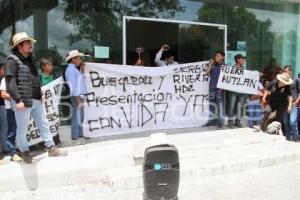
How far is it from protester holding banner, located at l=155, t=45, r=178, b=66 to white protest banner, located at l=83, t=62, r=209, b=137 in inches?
20.6

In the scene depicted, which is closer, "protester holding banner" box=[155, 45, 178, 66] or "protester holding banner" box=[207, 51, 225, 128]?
"protester holding banner" box=[207, 51, 225, 128]

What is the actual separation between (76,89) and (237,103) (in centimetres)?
405

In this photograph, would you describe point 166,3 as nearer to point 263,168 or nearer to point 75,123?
point 75,123

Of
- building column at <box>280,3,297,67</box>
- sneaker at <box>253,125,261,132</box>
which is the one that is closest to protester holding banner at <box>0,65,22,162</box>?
sneaker at <box>253,125,261,132</box>

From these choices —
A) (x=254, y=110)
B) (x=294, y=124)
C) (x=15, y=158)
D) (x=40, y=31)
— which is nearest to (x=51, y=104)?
(x=15, y=158)

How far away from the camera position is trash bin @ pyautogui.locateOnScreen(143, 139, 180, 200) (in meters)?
3.78

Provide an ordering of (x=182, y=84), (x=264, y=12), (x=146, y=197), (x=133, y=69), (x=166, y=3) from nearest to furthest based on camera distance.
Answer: (x=146, y=197)
(x=133, y=69)
(x=182, y=84)
(x=166, y=3)
(x=264, y=12)

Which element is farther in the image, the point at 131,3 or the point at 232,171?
the point at 131,3

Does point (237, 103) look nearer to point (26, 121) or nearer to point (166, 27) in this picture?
point (166, 27)

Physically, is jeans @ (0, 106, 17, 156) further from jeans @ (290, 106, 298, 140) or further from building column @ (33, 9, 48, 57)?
jeans @ (290, 106, 298, 140)

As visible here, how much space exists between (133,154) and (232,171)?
1.65 m

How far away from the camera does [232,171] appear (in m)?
6.57

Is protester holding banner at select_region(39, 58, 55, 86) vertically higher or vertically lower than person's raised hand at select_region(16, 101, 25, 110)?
higher

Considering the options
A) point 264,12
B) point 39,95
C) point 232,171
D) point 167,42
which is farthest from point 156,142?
point 264,12
